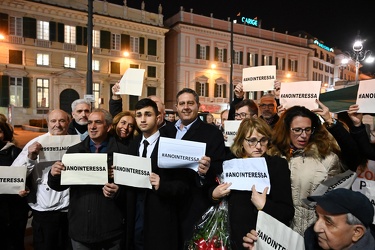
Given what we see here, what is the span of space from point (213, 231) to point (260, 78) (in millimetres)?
3308

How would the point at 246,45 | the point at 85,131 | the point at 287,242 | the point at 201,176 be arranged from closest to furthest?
the point at 287,242 < the point at 201,176 < the point at 85,131 < the point at 246,45

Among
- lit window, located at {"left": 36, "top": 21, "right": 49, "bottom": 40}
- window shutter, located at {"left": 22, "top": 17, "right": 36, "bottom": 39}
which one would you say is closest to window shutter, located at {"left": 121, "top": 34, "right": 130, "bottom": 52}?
lit window, located at {"left": 36, "top": 21, "right": 49, "bottom": 40}

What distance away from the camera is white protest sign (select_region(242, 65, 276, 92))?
525 cm

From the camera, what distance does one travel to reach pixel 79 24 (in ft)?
102

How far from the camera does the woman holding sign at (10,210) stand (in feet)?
12.3

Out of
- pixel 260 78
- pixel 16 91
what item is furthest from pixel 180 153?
pixel 16 91

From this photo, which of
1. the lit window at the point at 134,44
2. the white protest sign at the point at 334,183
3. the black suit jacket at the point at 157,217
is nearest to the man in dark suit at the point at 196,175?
the black suit jacket at the point at 157,217

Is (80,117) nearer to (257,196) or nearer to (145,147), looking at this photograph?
(145,147)

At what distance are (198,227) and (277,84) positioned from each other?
2986 millimetres

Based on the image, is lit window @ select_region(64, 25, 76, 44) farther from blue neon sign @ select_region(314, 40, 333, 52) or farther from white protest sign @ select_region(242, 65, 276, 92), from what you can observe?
blue neon sign @ select_region(314, 40, 333, 52)

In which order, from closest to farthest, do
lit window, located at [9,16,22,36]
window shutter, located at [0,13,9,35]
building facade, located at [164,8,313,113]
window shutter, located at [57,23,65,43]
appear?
window shutter, located at [0,13,9,35]
lit window, located at [9,16,22,36]
window shutter, located at [57,23,65,43]
building facade, located at [164,8,313,113]

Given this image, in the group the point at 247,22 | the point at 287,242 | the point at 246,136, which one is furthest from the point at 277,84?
the point at 247,22

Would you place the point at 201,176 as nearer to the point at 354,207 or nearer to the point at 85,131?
the point at 354,207

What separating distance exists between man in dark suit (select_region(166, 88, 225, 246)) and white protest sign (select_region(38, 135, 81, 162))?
1407 millimetres
